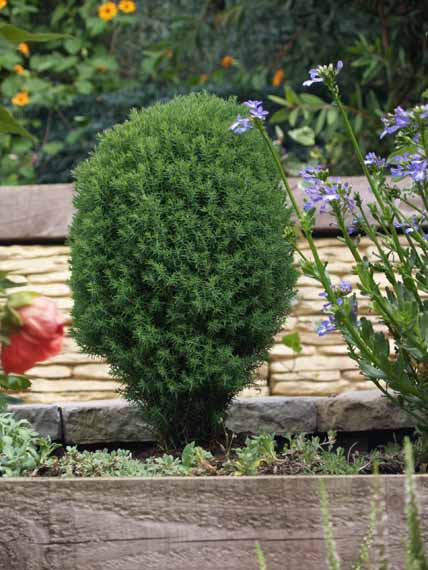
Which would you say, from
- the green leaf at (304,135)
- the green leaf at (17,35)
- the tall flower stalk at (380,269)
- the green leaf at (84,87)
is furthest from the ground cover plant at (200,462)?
the green leaf at (84,87)

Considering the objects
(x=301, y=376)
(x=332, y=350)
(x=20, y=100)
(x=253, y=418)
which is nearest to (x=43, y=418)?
(x=253, y=418)

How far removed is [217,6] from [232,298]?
13.3ft

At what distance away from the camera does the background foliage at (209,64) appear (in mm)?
5016

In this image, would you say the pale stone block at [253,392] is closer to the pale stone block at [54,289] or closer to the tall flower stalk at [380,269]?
the pale stone block at [54,289]

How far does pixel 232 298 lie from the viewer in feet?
8.32

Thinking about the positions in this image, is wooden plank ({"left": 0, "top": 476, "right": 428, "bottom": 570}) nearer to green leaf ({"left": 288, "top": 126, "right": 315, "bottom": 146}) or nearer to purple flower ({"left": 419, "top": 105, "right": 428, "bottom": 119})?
purple flower ({"left": 419, "top": 105, "right": 428, "bottom": 119})

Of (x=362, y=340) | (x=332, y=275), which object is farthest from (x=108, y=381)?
(x=362, y=340)

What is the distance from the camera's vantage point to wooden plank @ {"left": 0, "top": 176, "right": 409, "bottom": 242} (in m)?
3.86

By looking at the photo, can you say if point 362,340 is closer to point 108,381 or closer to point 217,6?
point 108,381

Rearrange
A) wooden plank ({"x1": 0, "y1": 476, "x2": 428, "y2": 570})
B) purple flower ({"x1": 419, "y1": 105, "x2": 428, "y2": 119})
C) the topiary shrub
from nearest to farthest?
wooden plank ({"x1": 0, "y1": 476, "x2": 428, "y2": 570})
purple flower ({"x1": 419, "y1": 105, "x2": 428, "y2": 119})
the topiary shrub

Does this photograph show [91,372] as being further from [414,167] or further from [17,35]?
[17,35]

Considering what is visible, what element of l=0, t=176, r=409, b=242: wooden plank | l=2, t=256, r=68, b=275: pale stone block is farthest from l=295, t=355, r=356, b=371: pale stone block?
l=2, t=256, r=68, b=275: pale stone block

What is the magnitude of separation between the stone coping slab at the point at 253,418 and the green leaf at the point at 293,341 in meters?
0.75

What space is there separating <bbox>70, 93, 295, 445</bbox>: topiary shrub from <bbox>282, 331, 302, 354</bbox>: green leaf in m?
1.14
